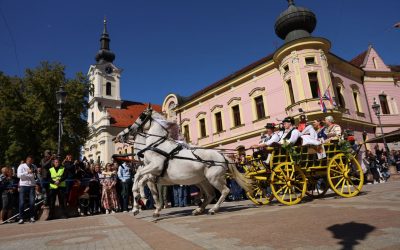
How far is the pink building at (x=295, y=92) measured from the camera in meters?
22.0

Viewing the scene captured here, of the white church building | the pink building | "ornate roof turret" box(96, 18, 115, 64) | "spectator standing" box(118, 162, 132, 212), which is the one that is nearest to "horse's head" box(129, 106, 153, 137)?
"spectator standing" box(118, 162, 132, 212)

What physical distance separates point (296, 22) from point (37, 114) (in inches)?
956

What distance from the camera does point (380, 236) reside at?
3141mm

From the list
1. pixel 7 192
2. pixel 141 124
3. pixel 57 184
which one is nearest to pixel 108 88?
pixel 7 192

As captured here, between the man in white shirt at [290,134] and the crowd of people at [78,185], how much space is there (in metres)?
0.03

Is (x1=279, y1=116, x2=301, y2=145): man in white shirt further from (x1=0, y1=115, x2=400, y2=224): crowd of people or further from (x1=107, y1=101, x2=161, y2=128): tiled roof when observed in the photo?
(x1=107, y1=101, x2=161, y2=128): tiled roof

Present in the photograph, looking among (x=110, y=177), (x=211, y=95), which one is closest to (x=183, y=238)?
(x=110, y=177)

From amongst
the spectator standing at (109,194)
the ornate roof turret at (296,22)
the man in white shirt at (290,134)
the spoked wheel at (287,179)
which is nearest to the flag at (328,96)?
the ornate roof turret at (296,22)

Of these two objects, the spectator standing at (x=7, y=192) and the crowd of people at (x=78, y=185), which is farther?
the spectator standing at (x=7, y=192)

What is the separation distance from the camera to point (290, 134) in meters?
7.38

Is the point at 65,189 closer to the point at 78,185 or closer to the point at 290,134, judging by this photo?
the point at 78,185

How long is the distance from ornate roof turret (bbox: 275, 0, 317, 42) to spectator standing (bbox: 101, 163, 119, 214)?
18742 mm

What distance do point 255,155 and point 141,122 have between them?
3270 millimetres

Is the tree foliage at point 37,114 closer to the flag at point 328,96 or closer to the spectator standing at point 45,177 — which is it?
the spectator standing at point 45,177
